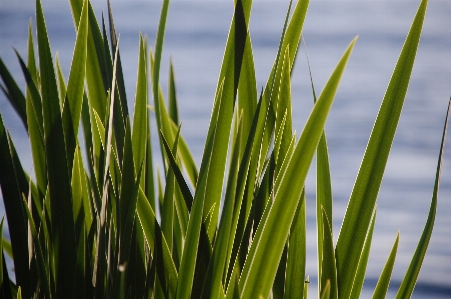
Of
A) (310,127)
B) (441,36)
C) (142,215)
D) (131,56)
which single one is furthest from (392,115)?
(441,36)

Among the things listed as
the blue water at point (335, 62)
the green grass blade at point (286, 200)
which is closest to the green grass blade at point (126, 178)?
the green grass blade at point (286, 200)

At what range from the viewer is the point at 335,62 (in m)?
1.55

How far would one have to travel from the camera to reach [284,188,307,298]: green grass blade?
0.34 m

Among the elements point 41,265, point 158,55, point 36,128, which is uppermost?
point 158,55

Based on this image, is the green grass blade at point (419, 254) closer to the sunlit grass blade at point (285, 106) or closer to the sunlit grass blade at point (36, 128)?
the sunlit grass blade at point (285, 106)

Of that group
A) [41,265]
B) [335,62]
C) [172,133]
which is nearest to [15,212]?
[41,265]

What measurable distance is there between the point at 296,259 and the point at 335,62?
129 cm

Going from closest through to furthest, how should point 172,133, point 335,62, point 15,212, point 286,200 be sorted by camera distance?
→ point 286,200
point 15,212
point 172,133
point 335,62

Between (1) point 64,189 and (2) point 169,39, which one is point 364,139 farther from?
(1) point 64,189

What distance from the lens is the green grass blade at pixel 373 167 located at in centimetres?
29

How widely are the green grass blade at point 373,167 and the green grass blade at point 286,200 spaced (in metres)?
0.05

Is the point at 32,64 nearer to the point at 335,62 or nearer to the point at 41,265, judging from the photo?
the point at 41,265

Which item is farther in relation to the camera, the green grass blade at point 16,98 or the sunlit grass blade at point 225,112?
the green grass blade at point 16,98

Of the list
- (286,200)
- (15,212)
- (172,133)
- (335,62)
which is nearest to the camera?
(286,200)
